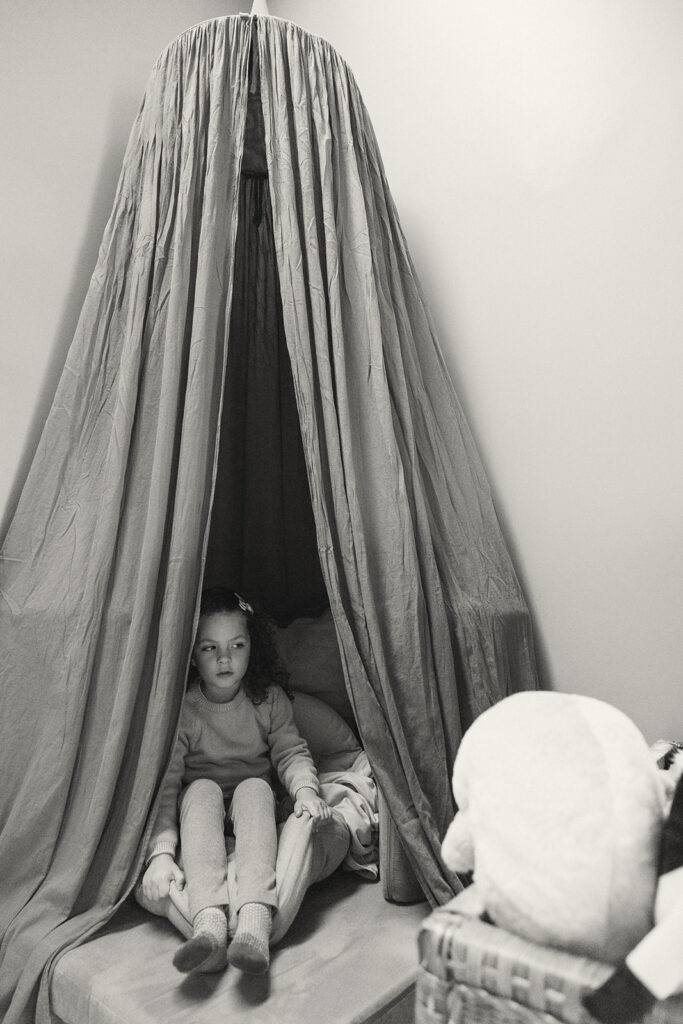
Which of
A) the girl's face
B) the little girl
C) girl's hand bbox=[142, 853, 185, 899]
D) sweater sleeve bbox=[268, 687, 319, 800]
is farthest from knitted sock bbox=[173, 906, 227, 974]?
the girl's face

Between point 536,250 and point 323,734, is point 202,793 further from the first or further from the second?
point 536,250

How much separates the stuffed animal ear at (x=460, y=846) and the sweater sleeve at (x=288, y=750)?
81 centimetres

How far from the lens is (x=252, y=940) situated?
3.92 feet

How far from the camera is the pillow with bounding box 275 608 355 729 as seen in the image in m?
1.96

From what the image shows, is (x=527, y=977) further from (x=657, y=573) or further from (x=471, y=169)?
(x=471, y=169)

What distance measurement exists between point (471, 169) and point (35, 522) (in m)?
1.36

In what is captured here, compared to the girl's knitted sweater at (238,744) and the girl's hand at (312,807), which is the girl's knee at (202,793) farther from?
the girl's hand at (312,807)

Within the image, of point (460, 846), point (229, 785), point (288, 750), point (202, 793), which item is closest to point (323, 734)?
point (288, 750)

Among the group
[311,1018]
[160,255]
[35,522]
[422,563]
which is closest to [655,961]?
[311,1018]

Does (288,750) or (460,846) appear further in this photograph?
(288,750)

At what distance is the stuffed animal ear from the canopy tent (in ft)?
1.98

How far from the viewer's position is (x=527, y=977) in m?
0.65

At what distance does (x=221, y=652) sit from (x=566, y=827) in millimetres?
1108

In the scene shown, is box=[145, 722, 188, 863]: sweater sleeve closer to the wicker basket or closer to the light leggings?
the light leggings
